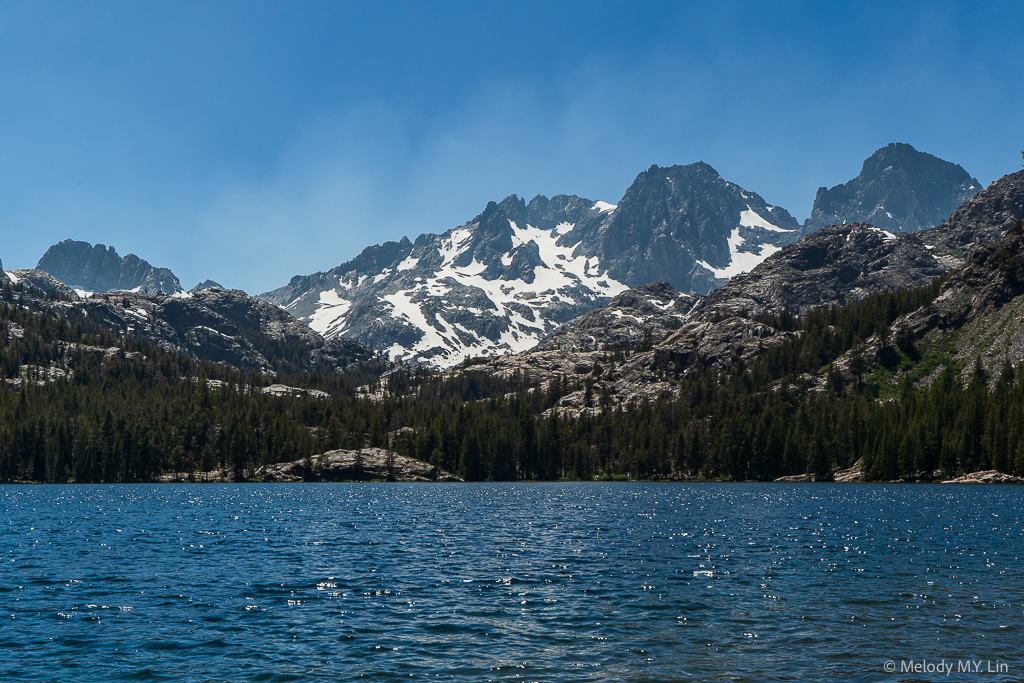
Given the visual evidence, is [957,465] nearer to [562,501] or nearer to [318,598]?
[562,501]

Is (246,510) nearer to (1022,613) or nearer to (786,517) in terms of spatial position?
(786,517)

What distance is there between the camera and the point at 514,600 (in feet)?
147

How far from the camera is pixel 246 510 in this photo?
11056 centimetres

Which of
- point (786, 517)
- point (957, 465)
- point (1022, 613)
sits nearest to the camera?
point (1022, 613)

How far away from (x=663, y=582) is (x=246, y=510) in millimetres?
78016

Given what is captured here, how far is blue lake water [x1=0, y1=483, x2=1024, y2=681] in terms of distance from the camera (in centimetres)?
3186

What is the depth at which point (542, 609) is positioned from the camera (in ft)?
139

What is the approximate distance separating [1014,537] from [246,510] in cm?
9473

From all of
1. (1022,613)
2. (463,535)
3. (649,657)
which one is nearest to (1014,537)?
(1022,613)

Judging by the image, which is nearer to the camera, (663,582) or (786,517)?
(663,582)

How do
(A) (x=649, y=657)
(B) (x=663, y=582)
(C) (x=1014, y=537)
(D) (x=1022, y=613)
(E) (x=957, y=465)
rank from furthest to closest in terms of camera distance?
(E) (x=957, y=465) < (C) (x=1014, y=537) < (B) (x=663, y=582) < (D) (x=1022, y=613) < (A) (x=649, y=657)

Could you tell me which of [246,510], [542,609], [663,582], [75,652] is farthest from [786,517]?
[75,652]

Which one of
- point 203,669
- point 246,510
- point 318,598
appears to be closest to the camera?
point 203,669

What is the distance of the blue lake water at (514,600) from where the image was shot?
31.9 meters
